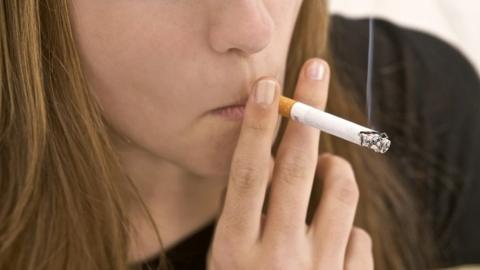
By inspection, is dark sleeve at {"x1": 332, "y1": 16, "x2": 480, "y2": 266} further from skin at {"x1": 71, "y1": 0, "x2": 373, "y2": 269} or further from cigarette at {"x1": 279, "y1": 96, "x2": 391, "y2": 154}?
cigarette at {"x1": 279, "y1": 96, "x2": 391, "y2": 154}

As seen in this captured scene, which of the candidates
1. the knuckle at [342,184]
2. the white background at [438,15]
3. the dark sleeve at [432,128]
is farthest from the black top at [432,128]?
the white background at [438,15]

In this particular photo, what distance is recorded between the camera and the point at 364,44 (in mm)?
1003

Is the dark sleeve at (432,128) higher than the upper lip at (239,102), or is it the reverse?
the upper lip at (239,102)

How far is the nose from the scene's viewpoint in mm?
603

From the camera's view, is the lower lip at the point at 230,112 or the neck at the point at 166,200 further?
the neck at the point at 166,200

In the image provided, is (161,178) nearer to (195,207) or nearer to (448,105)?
(195,207)

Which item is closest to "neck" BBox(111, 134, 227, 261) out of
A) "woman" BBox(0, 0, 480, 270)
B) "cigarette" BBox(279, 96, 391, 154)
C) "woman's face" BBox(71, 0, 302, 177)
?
"woman" BBox(0, 0, 480, 270)

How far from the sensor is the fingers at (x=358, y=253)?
2.40ft

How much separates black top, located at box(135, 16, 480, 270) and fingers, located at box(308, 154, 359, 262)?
261 millimetres

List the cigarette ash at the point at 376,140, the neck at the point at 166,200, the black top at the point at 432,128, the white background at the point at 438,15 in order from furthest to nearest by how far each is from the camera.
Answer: the white background at the point at 438,15 < the black top at the point at 432,128 < the neck at the point at 166,200 < the cigarette ash at the point at 376,140

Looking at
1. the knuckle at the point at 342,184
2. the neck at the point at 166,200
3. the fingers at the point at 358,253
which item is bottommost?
the neck at the point at 166,200

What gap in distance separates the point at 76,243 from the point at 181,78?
272 millimetres

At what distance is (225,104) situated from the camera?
0.67 m

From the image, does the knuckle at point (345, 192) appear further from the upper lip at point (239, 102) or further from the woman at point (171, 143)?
the upper lip at point (239, 102)
